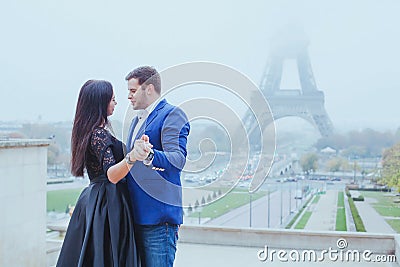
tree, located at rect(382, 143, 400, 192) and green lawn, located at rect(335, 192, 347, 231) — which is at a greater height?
tree, located at rect(382, 143, 400, 192)

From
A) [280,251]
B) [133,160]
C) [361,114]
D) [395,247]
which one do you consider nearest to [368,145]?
[361,114]

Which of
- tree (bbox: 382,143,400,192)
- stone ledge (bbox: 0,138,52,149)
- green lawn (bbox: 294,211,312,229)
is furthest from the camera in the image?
tree (bbox: 382,143,400,192)

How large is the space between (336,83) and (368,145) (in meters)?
0.56

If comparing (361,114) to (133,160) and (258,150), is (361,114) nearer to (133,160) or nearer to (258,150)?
(258,150)

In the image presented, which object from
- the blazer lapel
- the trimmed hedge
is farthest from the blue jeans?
the trimmed hedge

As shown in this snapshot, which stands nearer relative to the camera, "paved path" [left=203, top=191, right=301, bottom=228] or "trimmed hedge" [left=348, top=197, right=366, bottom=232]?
"trimmed hedge" [left=348, top=197, right=366, bottom=232]

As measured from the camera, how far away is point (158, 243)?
1.40 m

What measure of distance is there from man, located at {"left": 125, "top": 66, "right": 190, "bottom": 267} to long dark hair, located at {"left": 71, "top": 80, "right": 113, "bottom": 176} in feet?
0.31

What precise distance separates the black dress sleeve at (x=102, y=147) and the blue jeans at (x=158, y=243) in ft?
0.71

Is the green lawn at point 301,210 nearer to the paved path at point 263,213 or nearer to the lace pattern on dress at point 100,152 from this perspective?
the paved path at point 263,213

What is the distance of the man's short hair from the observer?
1.36 metres

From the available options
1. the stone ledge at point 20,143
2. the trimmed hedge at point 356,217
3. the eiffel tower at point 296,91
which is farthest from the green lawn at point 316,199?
the stone ledge at point 20,143

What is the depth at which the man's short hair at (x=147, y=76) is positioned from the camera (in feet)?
4.48

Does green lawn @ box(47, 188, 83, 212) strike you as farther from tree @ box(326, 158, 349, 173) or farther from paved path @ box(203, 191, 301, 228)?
tree @ box(326, 158, 349, 173)
